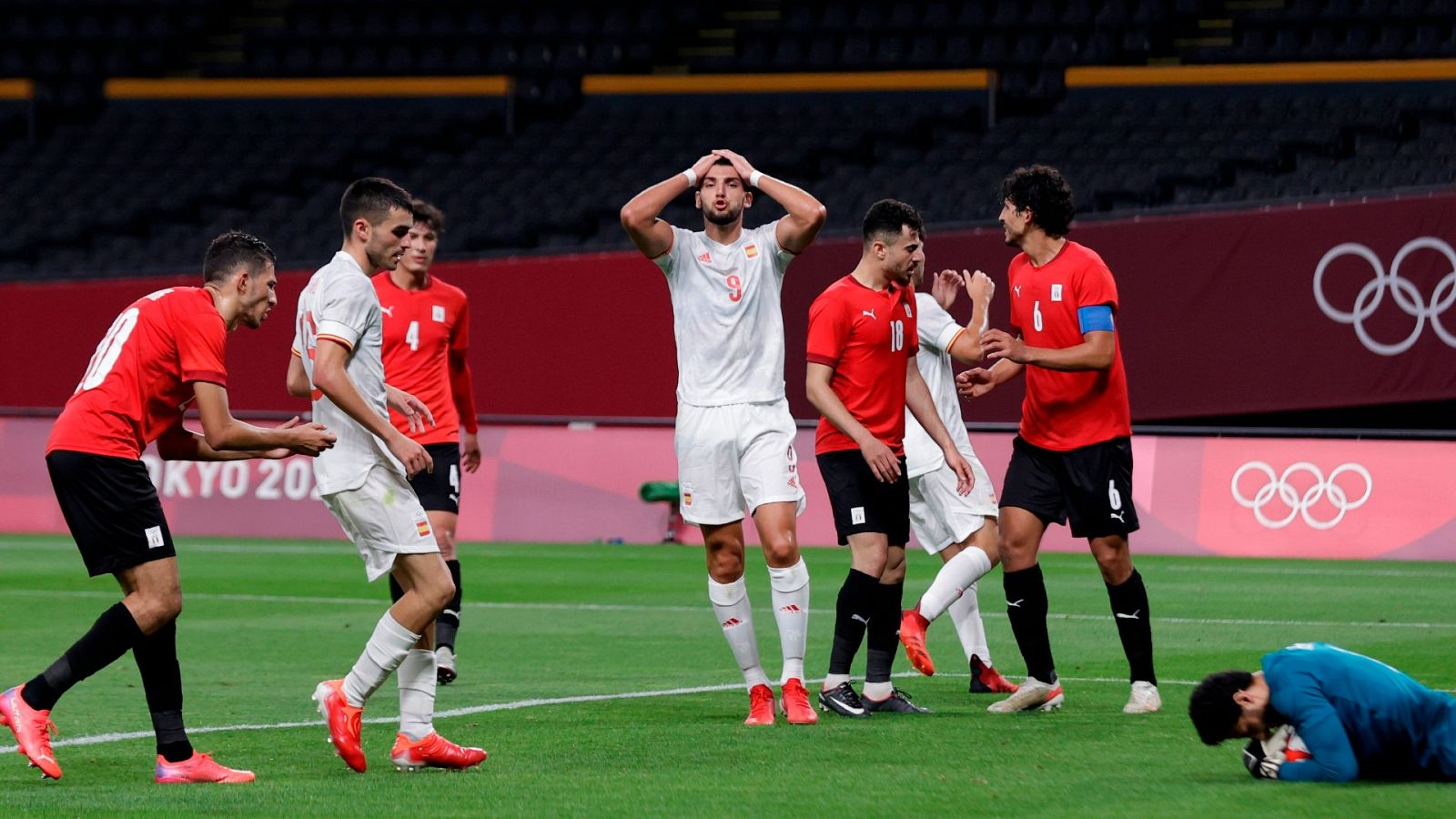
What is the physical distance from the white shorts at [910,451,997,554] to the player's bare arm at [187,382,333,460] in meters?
3.80

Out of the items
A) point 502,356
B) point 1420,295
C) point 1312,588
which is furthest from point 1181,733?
point 502,356

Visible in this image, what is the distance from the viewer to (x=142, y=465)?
6.56 metres

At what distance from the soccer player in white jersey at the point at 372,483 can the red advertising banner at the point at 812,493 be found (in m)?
11.4

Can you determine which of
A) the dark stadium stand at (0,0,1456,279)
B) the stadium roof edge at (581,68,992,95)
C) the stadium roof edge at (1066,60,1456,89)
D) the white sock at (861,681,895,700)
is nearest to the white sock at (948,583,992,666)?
the white sock at (861,681,895,700)

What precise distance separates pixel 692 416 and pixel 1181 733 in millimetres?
2282

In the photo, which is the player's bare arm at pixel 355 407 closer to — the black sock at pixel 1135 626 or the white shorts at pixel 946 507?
the black sock at pixel 1135 626

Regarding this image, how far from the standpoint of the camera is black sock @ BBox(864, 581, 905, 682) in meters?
8.19

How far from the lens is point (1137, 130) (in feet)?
80.3

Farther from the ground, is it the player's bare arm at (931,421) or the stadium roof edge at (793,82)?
the stadium roof edge at (793,82)

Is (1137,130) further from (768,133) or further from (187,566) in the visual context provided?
(187,566)

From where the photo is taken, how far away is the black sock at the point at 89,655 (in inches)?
250

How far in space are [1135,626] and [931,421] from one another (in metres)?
1.23

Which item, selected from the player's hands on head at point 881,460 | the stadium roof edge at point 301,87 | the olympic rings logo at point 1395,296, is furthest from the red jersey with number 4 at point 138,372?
the stadium roof edge at point 301,87

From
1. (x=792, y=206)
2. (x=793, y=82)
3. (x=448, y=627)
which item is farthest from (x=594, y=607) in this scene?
(x=793, y=82)
